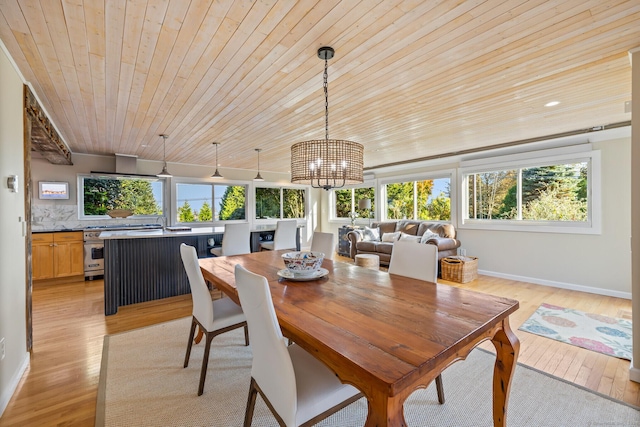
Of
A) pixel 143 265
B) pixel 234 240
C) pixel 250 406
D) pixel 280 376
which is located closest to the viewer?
pixel 280 376

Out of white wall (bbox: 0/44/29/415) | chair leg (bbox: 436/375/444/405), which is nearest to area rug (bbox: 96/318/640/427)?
chair leg (bbox: 436/375/444/405)

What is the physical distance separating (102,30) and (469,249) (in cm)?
582

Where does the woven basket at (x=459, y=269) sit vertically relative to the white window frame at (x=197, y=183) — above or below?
below

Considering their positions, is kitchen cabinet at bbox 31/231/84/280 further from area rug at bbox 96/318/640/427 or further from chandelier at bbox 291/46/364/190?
chandelier at bbox 291/46/364/190

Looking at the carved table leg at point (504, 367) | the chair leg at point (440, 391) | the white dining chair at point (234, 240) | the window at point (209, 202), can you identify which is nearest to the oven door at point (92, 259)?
the window at point (209, 202)

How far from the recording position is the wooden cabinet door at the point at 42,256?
4426 millimetres

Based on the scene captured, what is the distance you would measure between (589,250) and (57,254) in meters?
8.26

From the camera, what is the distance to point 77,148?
4.83 meters

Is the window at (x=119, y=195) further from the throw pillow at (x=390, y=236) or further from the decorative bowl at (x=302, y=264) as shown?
the decorative bowl at (x=302, y=264)

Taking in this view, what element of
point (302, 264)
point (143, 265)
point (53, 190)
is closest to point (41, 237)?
point (53, 190)

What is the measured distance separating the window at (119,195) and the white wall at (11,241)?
12.1ft

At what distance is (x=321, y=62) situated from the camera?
2.01 m

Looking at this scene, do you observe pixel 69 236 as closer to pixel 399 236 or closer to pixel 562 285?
pixel 399 236

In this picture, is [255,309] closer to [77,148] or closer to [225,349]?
[225,349]
